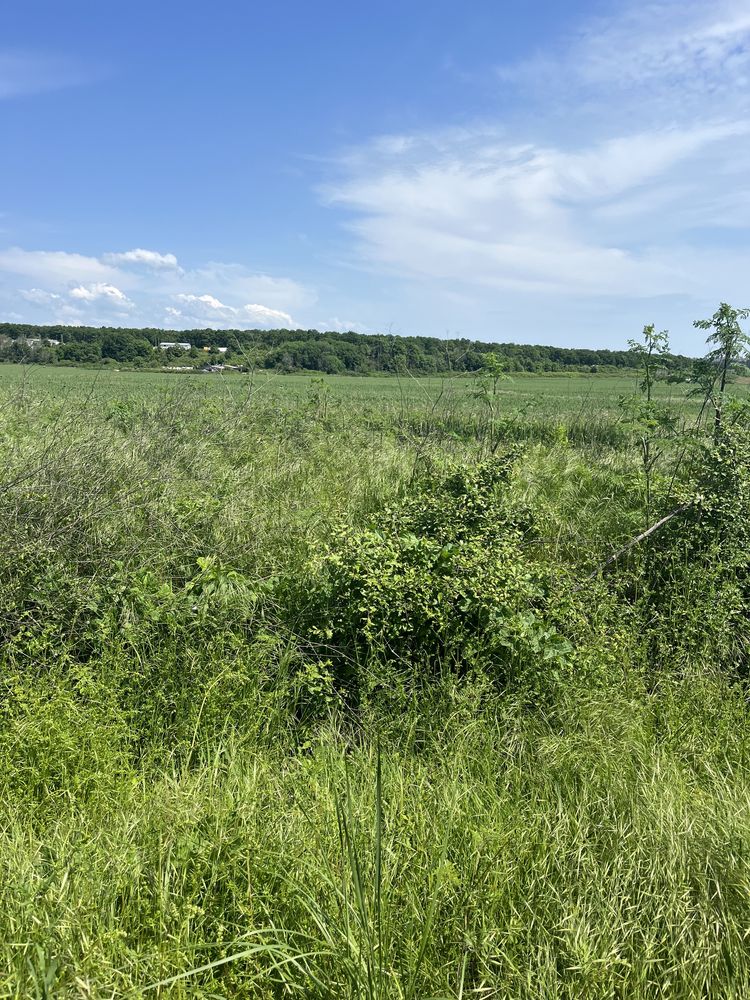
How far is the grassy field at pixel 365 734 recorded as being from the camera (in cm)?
206

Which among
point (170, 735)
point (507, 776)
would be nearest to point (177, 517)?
point (170, 735)

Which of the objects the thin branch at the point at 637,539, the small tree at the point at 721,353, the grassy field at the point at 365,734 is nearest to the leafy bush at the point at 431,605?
the grassy field at the point at 365,734

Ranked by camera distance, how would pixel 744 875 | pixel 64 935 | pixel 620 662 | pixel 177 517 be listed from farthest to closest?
pixel 177 517, pixel 620 662, pixel 744 875, pixel 64 935

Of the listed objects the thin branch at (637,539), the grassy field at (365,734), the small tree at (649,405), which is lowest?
the grassy field at (365,734)

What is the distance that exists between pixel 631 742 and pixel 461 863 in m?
1.33

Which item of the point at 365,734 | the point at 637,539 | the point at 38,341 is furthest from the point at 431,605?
the point at 38,341

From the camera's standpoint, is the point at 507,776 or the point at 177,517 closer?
the point at 507,776

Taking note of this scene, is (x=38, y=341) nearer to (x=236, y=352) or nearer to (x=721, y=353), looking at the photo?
(x=236, y=352)

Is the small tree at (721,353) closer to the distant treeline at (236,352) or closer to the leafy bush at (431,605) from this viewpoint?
the distant treeline at (236,352)

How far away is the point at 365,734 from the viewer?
11.3ft

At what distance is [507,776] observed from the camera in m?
2.98

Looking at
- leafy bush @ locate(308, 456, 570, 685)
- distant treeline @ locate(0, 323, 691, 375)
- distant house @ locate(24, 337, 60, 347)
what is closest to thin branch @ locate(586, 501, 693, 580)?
leafy bush @ locate(308, 456, 570, 685)

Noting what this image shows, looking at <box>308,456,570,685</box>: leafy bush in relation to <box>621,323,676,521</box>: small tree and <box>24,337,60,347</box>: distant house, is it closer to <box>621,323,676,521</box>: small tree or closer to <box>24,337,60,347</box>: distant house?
<box>621,323,676,521</box>: small tree

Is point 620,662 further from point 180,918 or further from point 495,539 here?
point 180,918
